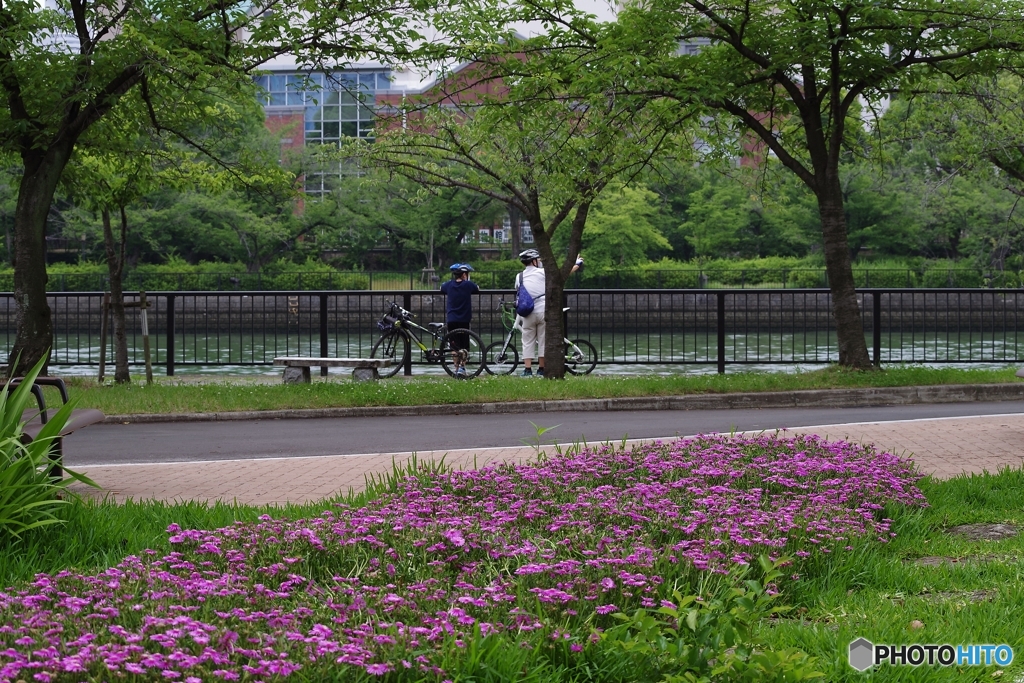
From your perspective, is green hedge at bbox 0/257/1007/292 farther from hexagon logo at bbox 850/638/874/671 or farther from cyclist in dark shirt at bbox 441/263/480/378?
hexagon logo at bbox 850/638/874/671

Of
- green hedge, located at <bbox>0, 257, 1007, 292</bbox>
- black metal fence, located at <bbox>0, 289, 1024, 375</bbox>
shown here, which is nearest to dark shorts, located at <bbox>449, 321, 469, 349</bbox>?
black metal fence, located at <bbox>0, 289, 1024, 375</bbox>

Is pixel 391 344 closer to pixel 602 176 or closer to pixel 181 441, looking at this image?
pixel 602 176

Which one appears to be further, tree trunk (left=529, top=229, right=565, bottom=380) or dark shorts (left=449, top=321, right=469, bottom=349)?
dark shorts (left=449, top=321, right=469, bottom=349)

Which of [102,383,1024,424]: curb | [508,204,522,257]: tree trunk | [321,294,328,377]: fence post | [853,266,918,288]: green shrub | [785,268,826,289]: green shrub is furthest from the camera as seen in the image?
[508,204,522,257]: tree trunk

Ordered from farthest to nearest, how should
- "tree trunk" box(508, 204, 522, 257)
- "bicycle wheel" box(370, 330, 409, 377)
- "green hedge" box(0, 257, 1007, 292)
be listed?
"tree trunk" box(508, 204, 522, 257) → "green hedge" box(0, 257, 1007, 292) → "bicycle wheel" box(370, 330, 409, 377)

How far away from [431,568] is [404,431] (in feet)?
25.5

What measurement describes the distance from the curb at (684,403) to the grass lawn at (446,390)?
0.14 meters

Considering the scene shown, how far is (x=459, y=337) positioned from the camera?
20172mm

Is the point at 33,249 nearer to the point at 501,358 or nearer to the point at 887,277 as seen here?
the point at 501,358

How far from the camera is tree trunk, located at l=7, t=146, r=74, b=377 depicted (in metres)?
15.5

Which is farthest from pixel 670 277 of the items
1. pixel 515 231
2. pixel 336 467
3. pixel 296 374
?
pixel 336 467

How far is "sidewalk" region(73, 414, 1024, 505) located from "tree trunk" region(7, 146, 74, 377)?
21.3 feet

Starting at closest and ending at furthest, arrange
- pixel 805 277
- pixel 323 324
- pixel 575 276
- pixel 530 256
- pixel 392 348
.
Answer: pixel 530 256
pixel 323 324
pixel 392 348
pixel 805 277
pixel 575 276

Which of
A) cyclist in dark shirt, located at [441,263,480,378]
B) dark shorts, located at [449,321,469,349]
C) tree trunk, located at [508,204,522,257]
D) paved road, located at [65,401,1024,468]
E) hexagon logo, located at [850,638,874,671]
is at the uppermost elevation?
tree trunk, located at [508,204,522,257]
